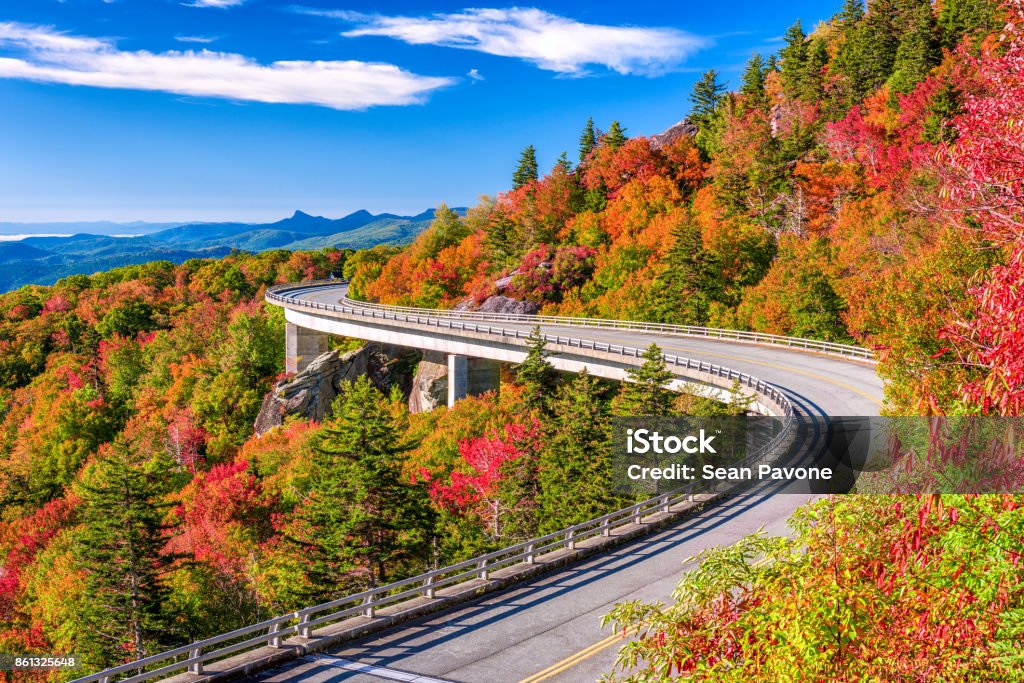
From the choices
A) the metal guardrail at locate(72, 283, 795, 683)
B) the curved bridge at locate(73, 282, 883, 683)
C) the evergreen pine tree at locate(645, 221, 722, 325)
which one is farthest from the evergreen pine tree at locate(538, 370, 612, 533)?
the evergreen pine tree at locate(645, 221, 722, 325)

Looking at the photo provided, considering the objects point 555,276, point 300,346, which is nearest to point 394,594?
point 555,276

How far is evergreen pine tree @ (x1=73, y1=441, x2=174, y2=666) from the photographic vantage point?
28172 mm

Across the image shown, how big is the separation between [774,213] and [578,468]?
48554 mm

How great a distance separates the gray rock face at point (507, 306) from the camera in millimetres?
75812

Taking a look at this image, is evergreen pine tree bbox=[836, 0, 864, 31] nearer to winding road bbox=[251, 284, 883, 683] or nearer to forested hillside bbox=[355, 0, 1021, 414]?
forested hillside bbox=[355, 0, 1021, 414]

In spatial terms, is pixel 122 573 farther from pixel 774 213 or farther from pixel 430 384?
pixel 774 213

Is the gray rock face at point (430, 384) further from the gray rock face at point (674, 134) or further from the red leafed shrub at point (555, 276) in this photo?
the gray rock face at point (674, 134)

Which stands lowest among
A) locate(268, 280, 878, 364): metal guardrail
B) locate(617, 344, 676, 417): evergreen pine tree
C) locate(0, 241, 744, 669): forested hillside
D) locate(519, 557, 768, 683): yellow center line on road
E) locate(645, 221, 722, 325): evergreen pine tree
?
locate(0, 241, 744, 669): forested hillside

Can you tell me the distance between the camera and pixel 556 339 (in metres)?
50.0

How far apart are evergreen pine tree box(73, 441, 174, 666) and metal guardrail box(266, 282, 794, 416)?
80.5 ft

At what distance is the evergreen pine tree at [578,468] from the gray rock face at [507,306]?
41041 millimetres

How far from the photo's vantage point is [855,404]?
33969 mm

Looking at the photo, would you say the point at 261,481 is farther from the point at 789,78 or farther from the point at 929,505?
the point at 789,78

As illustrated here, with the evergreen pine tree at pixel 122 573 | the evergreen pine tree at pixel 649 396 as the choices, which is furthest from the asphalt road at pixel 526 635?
the evergreen pine tree at pixel 122 573
